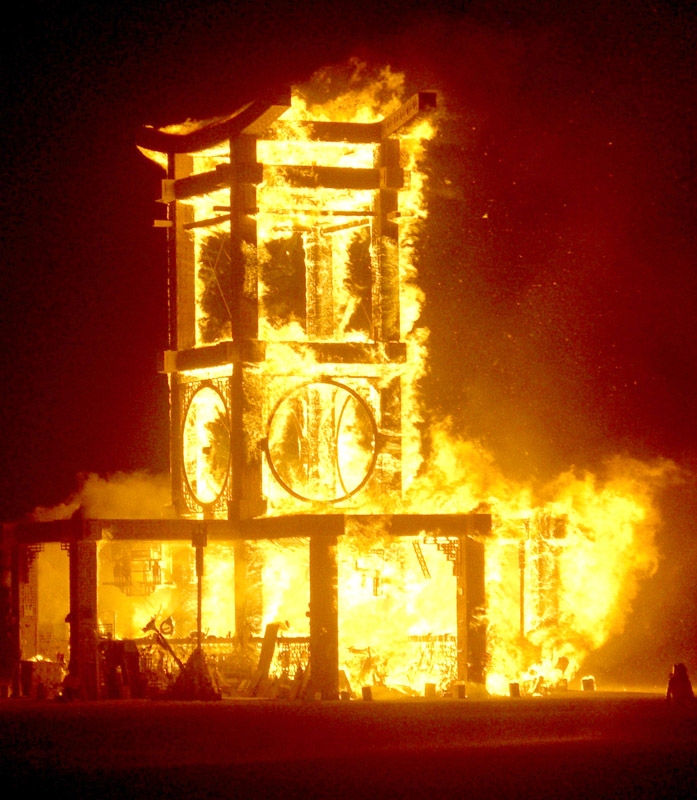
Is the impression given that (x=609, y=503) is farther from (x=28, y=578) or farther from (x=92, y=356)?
(x=92, y=356)

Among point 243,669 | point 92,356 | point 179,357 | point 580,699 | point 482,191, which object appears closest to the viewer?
point 580,699

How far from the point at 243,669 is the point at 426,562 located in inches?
235

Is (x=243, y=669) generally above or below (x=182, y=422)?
below

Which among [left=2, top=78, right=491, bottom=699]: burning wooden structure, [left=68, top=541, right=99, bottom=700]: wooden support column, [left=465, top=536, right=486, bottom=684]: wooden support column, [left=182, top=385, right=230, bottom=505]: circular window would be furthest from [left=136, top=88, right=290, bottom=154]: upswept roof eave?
[left=465, top=536, right=486, bottom=684]: wooden support column

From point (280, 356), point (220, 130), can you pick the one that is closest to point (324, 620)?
point (280, 356)

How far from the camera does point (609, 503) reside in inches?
2211

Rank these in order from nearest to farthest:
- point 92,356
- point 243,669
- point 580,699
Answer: point 580,699, point 243,669, point 92,356

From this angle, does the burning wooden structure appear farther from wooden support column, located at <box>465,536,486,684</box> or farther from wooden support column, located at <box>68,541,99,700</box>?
wooden support column, located at <box>68,541,99,700</box>

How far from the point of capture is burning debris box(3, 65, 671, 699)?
5206 centimetres

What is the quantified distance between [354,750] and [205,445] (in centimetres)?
2273

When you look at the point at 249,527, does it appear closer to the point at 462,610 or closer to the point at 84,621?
the point at 84,621

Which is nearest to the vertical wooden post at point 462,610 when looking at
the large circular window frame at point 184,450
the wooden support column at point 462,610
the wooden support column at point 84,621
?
the wooden support column at point 462,610

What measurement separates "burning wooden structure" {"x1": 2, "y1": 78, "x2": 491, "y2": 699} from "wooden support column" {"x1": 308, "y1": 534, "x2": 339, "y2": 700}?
3.92 feet

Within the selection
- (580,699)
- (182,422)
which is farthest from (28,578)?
(580,699)
